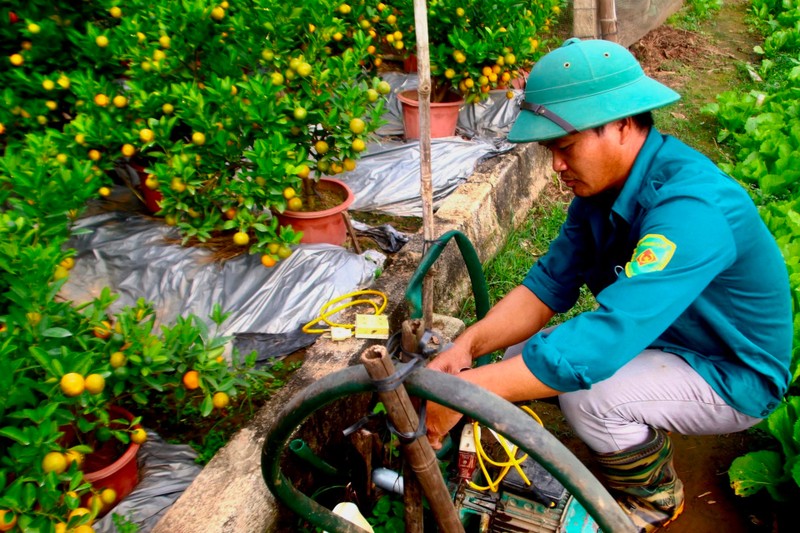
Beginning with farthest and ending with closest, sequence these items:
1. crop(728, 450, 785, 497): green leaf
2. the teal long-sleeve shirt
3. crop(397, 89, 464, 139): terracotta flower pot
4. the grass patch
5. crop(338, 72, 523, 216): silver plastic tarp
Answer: crop(397, 89, 464, 139): terracotta flower pot → crop(338, 72, 523, 216): silver plastic tarp → the grass patch → crop(728, 450, 785, 497): green leaf → the teal long-sleeve shirt

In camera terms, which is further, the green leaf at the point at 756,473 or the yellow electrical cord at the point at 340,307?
the yellow electrical cord at the point at 340,307

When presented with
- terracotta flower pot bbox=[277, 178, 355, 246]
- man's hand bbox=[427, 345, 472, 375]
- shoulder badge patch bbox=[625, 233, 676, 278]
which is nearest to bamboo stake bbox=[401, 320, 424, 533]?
man's hand bbox=[427, 345, 472, 375]

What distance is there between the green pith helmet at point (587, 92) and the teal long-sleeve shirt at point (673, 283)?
0.17 m

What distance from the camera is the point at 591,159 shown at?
186 centimetres

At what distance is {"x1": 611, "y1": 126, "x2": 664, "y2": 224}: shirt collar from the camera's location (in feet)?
6.19

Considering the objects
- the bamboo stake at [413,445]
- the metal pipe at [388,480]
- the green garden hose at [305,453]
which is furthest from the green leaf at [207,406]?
the bamboo stake at [413,445]

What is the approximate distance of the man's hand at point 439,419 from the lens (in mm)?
1679

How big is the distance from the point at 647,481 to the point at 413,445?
1.05m

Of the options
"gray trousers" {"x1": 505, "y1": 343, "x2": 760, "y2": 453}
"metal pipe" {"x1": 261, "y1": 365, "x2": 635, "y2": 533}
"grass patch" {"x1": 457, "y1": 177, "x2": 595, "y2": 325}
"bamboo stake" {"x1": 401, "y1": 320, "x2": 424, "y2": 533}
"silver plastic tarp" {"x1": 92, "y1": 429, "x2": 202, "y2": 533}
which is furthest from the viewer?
"grass patch" {"x1": 457, "y1": 177, "x2": 595, "y2": 325}

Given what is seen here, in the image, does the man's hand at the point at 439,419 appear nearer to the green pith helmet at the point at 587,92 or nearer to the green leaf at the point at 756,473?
the green pith helmet at the point at 587,92

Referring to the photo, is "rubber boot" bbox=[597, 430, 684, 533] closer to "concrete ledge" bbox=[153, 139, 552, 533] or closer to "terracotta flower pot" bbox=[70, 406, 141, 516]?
"concrete ledge" bbox=[153, 139, 552, 533]

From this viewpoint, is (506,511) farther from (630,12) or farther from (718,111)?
(630,12)

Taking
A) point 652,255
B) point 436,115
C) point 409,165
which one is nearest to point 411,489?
point 652,255

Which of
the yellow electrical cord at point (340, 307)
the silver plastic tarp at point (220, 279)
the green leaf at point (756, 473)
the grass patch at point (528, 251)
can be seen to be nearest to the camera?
the green leaf at point (756, 473)
